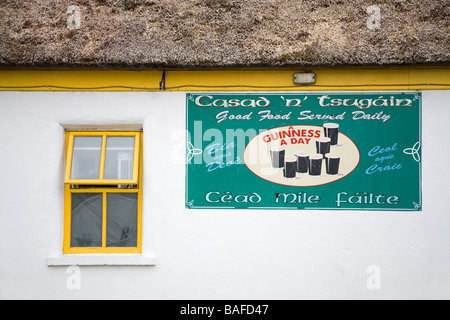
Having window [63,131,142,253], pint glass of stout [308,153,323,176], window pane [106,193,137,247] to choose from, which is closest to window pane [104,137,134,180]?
window [63,131,142,253]

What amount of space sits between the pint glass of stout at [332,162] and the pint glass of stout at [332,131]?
5.4 inches

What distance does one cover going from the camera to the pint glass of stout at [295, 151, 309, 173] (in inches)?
189

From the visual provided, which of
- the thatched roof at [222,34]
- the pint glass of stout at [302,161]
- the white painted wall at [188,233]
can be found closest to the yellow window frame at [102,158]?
the white painted wall at [188,233]

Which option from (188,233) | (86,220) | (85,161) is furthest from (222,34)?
(86,220)

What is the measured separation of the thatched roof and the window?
86 centimetres

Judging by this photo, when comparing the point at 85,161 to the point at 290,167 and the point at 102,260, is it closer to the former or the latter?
the point at 102,260

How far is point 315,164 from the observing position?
4.80 meters

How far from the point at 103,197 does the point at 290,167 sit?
2176 mm

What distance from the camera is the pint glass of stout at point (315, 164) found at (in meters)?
4.80

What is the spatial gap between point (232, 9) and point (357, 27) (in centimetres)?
140

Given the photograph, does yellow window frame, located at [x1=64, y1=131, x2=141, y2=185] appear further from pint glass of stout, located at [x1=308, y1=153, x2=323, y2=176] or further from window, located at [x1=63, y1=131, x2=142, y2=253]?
pint glass of stout, located at [x1=308, y1=153, x2=323, y2=176]

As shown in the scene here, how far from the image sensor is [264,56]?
459 centimetres

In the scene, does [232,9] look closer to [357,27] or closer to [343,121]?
[357,27]
